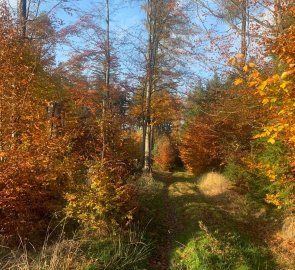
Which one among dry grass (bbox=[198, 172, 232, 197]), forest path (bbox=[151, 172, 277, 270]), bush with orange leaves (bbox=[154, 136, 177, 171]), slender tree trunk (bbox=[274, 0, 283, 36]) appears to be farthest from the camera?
bush with orange leaves (bbox=[154, 136, 177, 171])

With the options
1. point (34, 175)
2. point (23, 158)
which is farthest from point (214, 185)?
point (23, 158)

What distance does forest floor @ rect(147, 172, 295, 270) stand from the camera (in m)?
7.66

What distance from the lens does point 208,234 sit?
28.8 feet

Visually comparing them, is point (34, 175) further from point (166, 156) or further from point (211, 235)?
point (166, 156)

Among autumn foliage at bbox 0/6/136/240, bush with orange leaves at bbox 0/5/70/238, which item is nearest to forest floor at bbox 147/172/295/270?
autumn foliage at bbox 0/6/136/240

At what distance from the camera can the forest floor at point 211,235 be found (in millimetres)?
7657

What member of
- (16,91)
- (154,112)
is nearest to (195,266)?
(16,91)

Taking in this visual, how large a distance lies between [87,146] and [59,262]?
749cm

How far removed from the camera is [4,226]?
24.9ft

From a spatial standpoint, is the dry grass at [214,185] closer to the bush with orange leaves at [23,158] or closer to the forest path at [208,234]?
the forest path at [208,234]

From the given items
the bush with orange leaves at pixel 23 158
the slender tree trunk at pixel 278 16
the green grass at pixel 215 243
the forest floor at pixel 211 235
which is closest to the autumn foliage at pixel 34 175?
the bush with orange leaves at pixel 23 158

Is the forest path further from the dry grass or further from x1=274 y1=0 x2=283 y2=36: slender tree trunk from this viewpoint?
x1=274 y1=0 x2=283 y2=36: slender tree trunk

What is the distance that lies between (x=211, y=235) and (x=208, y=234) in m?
0.09

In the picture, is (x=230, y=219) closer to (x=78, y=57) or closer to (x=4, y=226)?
(x=4, y=226)
